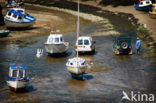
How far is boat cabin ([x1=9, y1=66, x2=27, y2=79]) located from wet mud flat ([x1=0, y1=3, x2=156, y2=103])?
53.8 inches

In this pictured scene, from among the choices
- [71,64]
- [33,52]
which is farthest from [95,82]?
[33,52]

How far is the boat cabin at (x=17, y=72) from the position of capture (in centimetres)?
3198

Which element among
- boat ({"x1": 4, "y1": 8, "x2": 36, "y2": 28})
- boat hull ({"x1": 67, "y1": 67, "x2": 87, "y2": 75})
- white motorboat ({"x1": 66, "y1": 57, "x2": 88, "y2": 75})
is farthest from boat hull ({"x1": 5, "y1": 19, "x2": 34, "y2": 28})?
boat hull ({"x1": 67, "y1": 67, "x2": 87, "y2": 75})

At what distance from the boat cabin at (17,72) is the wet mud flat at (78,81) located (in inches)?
53.8

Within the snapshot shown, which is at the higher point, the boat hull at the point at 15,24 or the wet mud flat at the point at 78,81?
the boat hull at the point at 15,24

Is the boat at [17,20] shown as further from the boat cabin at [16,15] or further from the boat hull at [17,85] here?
the boat hull at [17,85]

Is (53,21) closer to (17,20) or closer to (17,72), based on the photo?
(17,20)

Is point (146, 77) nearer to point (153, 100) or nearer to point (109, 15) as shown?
point (153, 100)

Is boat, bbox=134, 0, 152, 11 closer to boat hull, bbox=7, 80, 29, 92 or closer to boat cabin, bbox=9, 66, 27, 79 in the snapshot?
boat cabin, bbox=9, 66, 27, 79

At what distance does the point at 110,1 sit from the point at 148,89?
5663 cm

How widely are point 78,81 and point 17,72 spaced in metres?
6.02

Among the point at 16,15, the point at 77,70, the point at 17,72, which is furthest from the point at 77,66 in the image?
the point at 16,15

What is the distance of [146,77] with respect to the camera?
121 feet

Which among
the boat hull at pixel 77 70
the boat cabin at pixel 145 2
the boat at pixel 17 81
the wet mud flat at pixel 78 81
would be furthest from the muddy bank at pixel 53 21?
the boat at pixel 17 81
